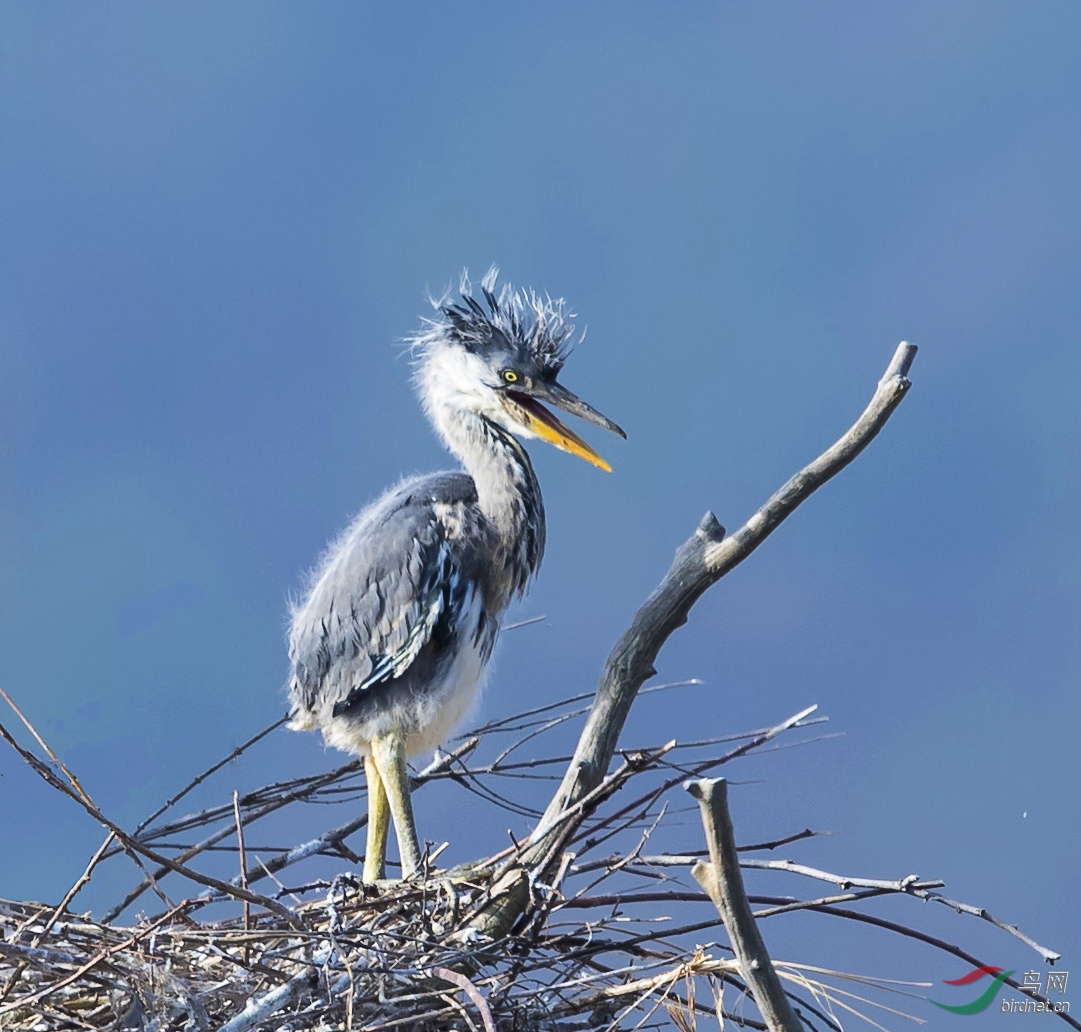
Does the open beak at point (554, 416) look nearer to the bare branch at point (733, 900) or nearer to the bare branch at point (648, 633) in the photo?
the bare branch at point (648, 633)

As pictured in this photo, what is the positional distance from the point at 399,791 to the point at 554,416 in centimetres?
78

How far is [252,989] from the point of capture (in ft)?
5.85

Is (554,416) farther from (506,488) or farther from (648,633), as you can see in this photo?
(648,633)

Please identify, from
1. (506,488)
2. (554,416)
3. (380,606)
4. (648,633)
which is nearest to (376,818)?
(380,606)

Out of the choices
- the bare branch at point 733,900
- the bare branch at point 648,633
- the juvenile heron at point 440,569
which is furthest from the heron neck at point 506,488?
the bare branch at point 733,900

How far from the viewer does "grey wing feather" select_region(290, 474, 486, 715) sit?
8.22ft

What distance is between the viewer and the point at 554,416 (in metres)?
2.73

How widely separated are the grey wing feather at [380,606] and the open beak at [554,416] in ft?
0.70

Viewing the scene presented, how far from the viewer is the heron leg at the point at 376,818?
2574 millimetres

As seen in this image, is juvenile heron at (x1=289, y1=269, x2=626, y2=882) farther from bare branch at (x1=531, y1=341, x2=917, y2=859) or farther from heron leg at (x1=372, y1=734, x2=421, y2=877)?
bare branch at (x1=531, y1=341, x2=917, y2=859)

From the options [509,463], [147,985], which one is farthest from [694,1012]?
[509,463]

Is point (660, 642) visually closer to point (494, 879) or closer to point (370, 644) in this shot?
point (494, 879)

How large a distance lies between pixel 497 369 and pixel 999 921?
4.83ft

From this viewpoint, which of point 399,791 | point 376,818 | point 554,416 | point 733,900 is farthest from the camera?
point 554,416
